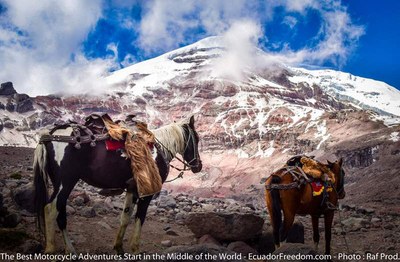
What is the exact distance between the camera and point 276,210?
24.2ft

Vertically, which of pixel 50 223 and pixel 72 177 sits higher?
pixel 72 177

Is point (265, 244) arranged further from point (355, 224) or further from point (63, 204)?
point (355, 224)

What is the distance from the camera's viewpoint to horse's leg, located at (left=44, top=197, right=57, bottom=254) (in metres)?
5.42

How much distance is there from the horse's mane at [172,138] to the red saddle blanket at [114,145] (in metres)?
0.88

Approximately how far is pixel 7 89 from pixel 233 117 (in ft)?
227

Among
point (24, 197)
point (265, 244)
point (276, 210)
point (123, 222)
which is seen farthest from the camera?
point (24, 197)

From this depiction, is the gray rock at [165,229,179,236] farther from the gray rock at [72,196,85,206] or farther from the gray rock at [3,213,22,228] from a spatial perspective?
the gray rock at [3,213,22,228]

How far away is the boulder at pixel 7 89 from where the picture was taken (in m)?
106

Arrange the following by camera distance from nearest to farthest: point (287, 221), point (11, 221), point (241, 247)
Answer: point (287, 221)
point (11, 221)
point (241, 247)

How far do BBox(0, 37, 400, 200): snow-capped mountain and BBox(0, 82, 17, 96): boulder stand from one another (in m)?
0.34

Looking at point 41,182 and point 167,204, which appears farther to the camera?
point 167,204

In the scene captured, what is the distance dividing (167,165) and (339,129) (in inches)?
2804

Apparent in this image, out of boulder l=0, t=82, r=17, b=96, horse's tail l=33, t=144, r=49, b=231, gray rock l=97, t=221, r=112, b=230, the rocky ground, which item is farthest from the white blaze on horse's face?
boulder l=0, t=82, r=17, b=96

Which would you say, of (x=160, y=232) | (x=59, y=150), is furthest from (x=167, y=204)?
(x=59, y=150)
